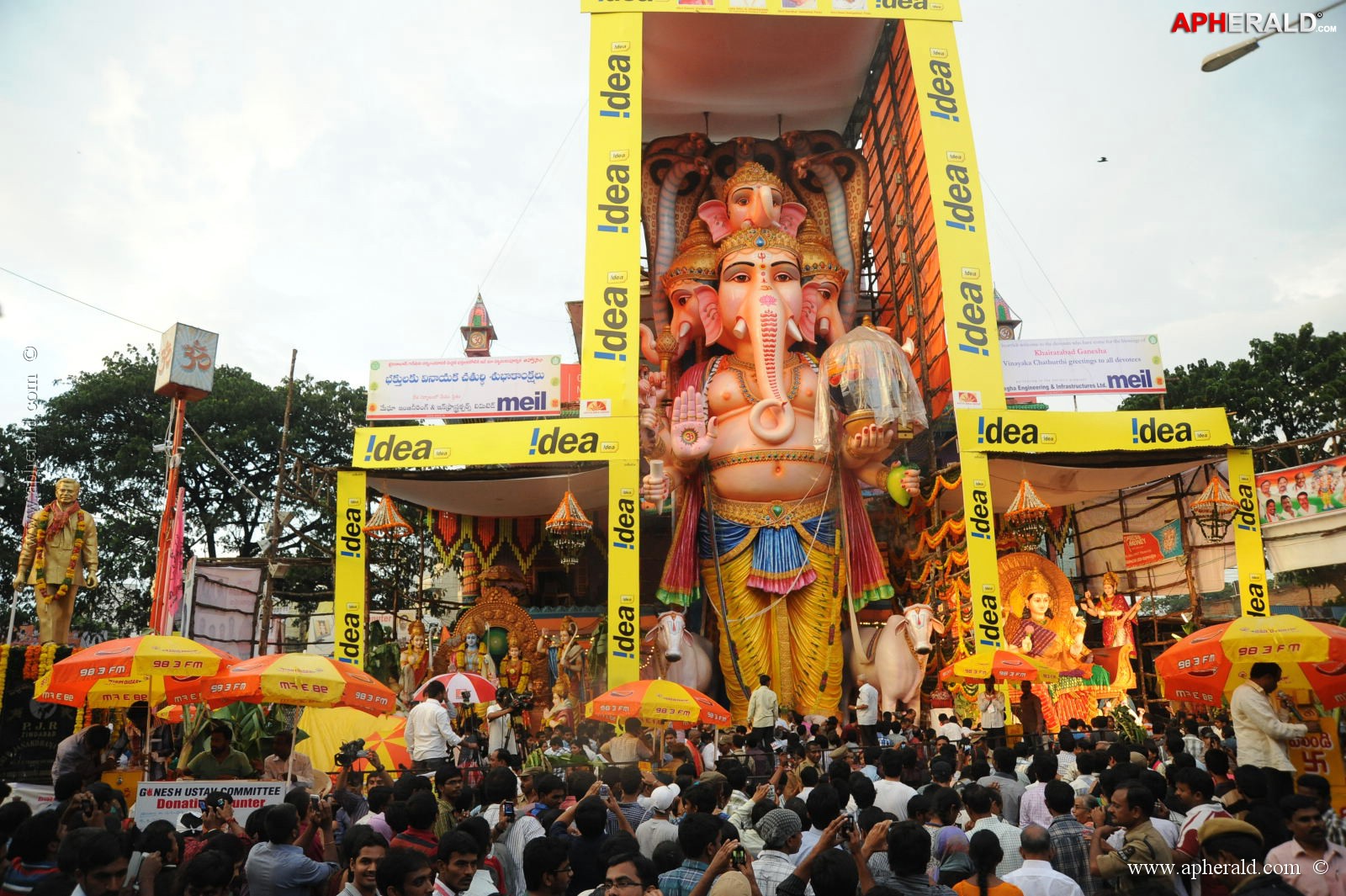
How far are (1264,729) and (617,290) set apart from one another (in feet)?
34.3

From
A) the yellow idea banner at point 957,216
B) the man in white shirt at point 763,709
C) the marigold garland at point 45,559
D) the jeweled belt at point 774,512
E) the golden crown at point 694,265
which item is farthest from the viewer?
the golden crown at point 694,265

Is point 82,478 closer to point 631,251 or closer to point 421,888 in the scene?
point 631,251

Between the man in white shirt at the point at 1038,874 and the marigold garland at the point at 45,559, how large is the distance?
38.5 ft

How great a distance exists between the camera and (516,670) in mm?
16750

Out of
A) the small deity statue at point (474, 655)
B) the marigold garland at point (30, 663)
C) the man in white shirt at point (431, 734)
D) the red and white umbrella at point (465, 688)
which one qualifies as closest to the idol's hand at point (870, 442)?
the red and white umbrella at point (465, 688)

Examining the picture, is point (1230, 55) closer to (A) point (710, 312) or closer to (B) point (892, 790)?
(B) point (892, 790)

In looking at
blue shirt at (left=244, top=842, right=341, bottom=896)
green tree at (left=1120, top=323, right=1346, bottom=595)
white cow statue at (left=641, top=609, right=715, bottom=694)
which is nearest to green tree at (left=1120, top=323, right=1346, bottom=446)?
green tree at (left=1120, top=323, right=1346, bottom=595)

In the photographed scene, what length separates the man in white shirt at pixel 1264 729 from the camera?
6.38m

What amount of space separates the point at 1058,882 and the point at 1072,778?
336cm

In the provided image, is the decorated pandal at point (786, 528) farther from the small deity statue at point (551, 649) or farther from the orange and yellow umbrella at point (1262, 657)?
the orange and yellow umbrella at point (1262, 657)

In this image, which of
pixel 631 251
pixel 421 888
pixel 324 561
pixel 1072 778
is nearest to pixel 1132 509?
pixel 631 251

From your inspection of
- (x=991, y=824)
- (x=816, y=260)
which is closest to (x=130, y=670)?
(x=991, y=824)

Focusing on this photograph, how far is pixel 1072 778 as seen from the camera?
7129mm

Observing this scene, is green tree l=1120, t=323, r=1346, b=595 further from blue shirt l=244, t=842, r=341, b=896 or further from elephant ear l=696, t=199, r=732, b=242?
blue shirt l=244, t=842, r=341, b=896
